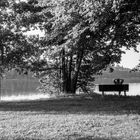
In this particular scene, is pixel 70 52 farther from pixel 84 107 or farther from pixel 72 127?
pixel 72 127

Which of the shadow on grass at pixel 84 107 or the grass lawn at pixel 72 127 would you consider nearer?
the grass lawn at pixel 72 127

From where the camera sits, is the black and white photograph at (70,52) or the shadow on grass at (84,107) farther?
the shadow on grass at (84,107)

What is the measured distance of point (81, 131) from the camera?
7.57 m

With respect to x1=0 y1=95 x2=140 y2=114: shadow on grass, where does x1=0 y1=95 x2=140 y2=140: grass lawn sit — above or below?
below

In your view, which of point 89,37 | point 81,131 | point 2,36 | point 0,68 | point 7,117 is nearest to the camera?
point 81,131

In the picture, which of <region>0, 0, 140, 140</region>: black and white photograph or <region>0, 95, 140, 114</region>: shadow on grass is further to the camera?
<region>0, 95, 140, 114</region>: shadow on grass

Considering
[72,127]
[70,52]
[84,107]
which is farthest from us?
[70,52]

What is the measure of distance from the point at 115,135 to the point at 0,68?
17.2 meters

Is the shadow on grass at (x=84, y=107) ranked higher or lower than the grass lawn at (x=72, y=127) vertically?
higher

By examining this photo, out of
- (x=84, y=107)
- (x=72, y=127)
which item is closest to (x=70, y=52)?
(x=84, y=107)

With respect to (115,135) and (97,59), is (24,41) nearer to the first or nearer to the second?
(97,59)

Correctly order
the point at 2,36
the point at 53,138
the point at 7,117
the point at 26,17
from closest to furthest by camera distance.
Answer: the point at 53,138 → the point at 7,117 → the point at 2,36 → the point at 26,17

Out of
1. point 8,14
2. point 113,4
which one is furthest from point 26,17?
point 113,4

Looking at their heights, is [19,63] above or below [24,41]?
below
